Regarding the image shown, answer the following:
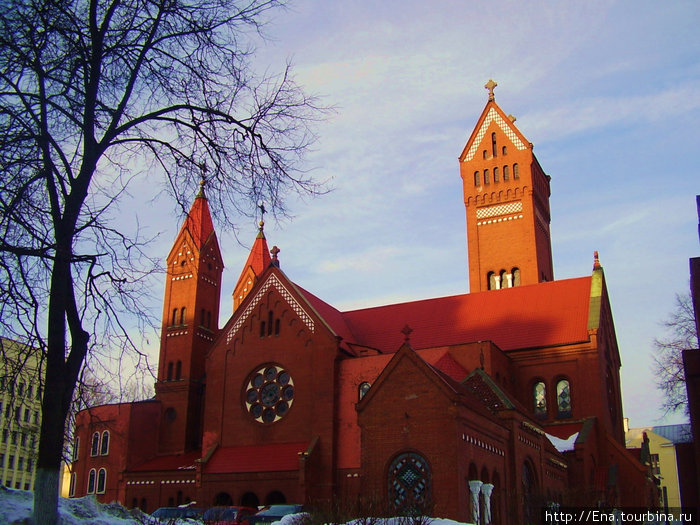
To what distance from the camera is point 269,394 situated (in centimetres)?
3978

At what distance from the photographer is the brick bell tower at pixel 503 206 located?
5316cm

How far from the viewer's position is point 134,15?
13359mm

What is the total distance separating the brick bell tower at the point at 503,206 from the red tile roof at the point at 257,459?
21350 mm

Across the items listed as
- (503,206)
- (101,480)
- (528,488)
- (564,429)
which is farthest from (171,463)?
(503,206)

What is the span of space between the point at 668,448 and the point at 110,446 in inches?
2530

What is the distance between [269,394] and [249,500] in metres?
5.60

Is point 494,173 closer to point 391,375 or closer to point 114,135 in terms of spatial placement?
point 391,375

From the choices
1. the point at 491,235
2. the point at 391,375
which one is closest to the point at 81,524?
the point at 391,375

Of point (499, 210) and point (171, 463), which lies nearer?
point (171, 463)

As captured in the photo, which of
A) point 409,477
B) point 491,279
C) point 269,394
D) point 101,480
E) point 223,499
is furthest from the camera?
point 491,279

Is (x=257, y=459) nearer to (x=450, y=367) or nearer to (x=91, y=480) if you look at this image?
(x=450, y=367)

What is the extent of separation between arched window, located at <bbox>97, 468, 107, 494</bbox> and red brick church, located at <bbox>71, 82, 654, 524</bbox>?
16cm

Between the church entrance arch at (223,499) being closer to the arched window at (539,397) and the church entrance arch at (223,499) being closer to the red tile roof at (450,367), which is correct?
the red tile roof at (450,367)

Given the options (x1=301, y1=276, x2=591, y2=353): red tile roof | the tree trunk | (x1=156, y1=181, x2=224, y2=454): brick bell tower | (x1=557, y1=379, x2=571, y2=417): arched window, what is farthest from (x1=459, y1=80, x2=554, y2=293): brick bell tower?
the tree trunk
